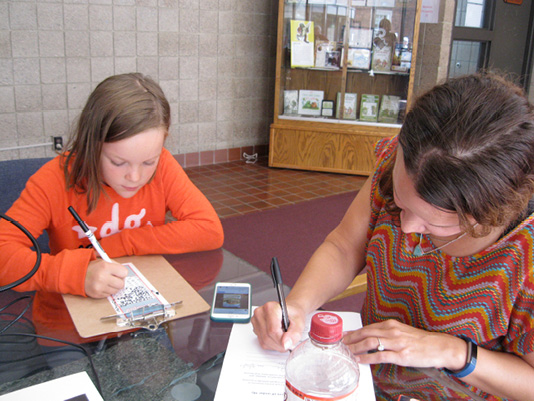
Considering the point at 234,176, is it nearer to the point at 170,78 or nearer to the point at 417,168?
the point at 170,78

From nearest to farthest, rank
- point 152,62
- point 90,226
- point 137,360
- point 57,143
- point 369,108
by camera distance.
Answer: point 137,360 < point 90,226 < point 57,143 < point 152,62 < point 369,108

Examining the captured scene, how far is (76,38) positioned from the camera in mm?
3461

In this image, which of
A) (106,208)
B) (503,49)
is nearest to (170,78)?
(106,208)

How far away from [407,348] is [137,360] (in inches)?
17.9

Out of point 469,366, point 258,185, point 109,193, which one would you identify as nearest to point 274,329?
point 469,366

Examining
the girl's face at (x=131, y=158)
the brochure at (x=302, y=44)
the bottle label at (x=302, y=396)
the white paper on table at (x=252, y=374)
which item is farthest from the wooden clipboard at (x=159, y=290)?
the brochure at (x=302, y=44)

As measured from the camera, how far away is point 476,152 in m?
0.70

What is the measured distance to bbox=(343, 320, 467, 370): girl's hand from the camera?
2.71 feet

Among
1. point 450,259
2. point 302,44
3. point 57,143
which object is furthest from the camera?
point 302,44

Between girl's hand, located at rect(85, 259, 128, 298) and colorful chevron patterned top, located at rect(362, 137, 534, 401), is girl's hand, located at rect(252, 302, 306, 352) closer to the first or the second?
colorful chevron patterned top, located at rect(362, 137, 534, 401)

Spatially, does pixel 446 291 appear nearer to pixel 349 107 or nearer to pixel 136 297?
pixel 136 297

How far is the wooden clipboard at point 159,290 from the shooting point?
876 millimetres

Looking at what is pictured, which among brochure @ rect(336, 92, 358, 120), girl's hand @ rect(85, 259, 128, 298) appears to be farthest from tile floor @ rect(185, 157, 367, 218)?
girl's hand @ rect(85, 259, 128, 298)

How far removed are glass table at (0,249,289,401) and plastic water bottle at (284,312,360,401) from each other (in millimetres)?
141
